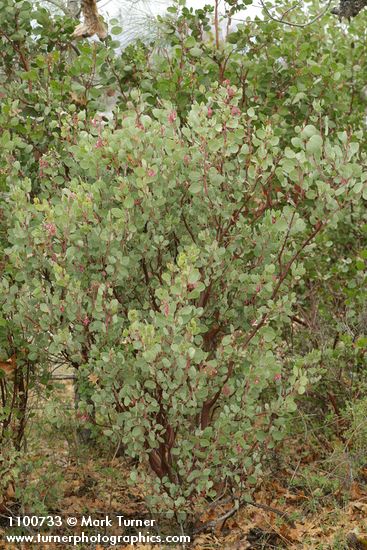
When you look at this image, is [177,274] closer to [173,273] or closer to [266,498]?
[173,273]

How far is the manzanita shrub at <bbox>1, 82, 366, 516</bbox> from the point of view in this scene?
356cm

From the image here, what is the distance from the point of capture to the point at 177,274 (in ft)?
12.3

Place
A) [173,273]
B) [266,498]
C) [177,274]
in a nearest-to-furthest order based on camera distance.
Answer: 1. [173,273]
2. [177,274]
3. [266,498]

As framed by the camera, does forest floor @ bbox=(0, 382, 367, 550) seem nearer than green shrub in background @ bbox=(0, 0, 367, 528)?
No

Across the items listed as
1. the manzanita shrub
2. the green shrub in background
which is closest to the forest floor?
the green shrub in background

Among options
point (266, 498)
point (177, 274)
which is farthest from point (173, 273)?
point (266, 498)

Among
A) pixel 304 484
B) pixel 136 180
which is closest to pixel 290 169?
pixel 136 180

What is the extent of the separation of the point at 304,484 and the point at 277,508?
1.21 feet

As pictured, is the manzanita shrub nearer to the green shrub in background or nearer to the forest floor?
the green shrub in background

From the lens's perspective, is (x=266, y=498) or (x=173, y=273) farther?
(x=266, y=498)

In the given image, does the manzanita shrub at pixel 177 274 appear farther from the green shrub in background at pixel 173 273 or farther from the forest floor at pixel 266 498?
the forest floor at pixel 266 498

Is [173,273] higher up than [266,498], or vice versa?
[173,273]

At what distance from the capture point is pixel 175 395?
142 inches

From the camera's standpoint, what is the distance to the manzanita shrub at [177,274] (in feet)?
11.7
